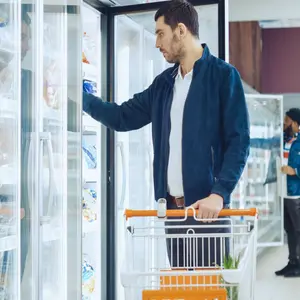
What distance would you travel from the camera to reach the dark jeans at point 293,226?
7176mm

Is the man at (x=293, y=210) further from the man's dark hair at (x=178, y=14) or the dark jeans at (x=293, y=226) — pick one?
the man's dark hair at (x=178, y=14)

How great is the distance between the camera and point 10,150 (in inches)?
103

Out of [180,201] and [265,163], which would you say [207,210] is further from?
[265,163]

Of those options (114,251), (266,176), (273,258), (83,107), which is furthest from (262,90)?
(83,107)

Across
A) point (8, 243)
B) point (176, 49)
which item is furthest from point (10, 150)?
point (176, 49)

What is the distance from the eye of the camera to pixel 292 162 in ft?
23.2

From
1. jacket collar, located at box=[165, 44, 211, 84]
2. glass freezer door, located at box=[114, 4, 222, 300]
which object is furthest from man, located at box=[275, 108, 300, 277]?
jacket collar, located at box=[165, 44, 211, 84]

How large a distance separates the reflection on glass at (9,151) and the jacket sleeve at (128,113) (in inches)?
16.6

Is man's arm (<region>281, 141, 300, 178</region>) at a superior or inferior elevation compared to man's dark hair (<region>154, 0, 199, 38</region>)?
inferior

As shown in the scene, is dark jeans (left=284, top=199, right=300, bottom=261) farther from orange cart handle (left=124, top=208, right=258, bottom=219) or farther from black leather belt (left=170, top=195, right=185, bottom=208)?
orange cart handle (left=124, top=208, right=258, bottom=219)

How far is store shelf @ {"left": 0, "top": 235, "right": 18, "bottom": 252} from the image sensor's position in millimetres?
2557

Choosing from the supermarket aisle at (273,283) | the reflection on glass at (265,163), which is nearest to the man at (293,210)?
the supermarket aisle at (273,283)

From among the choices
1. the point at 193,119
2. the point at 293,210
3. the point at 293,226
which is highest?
the point at 193,119

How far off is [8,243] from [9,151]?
35cm
